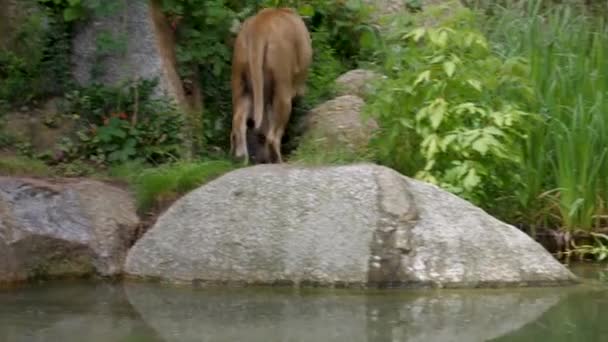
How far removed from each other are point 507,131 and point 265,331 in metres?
2.88

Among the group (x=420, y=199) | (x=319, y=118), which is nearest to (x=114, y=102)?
(x=319, y=118)

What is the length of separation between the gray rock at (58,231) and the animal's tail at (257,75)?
149 cm

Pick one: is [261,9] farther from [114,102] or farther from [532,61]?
[532,61]

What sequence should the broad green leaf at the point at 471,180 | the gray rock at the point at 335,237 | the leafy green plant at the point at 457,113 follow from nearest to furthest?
the gray rock at the point at 335,237 < the broad green leaf at the point at 471,180 < the leafy green plant at the point at 457,113

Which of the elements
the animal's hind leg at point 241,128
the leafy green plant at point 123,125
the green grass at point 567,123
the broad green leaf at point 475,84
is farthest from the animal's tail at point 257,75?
the green grass at point 567,123

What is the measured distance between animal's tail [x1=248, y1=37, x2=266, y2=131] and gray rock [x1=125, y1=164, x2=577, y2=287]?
47.5 inches

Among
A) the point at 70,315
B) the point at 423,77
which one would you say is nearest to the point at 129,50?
the point at 423,77

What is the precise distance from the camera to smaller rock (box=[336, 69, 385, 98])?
1073cm

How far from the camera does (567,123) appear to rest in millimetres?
9414

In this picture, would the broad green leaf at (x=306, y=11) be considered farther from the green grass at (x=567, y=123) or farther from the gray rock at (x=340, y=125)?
the green grass at (x=567, y=123)

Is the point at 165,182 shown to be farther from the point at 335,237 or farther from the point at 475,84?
the point at 475,84

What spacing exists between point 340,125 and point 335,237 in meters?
1.98

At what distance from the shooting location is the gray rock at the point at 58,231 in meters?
8.41

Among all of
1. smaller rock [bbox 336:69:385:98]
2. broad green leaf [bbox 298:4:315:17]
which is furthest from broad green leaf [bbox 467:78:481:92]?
broad green leaf [bbox 298:4:315:17]
